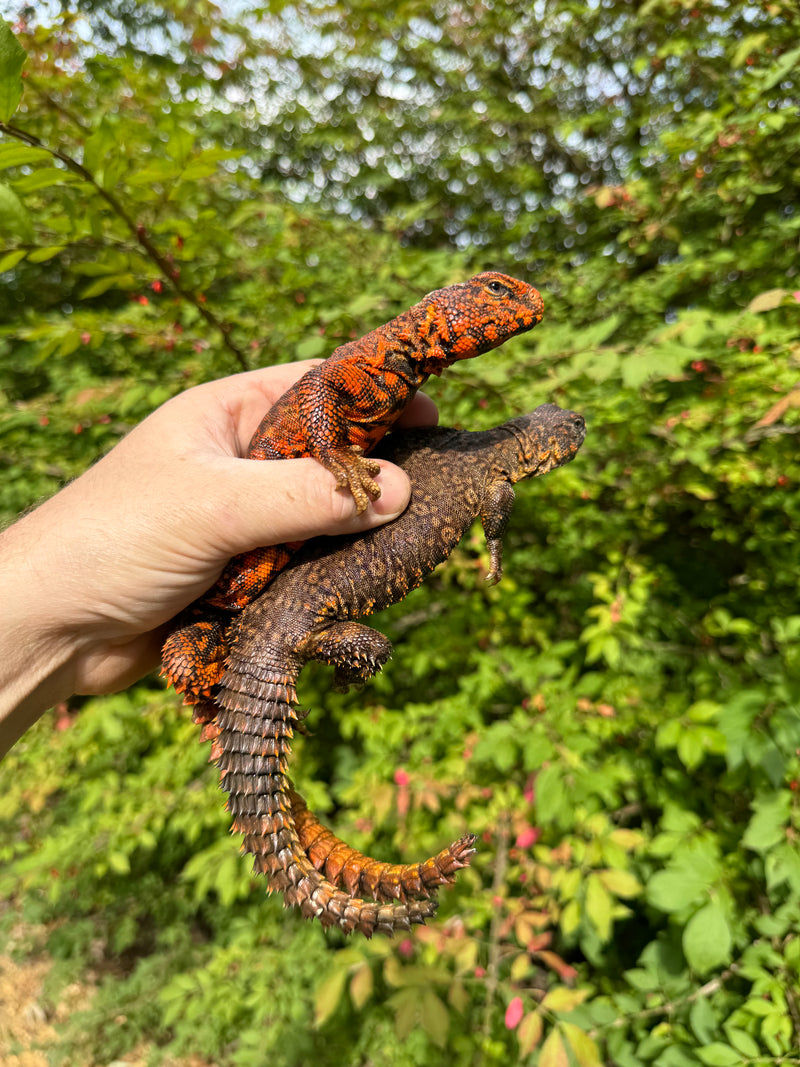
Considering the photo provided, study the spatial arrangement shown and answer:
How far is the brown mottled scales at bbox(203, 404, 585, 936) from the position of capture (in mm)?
1487

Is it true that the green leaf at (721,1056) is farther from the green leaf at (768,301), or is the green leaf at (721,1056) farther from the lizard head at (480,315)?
the green leaf at (768,301)

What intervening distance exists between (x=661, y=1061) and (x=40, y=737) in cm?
387

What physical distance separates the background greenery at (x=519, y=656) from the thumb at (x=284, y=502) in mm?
777

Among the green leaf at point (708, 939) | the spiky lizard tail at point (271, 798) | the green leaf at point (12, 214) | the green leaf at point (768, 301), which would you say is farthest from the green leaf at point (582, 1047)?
the green leaf at point (12, 214)

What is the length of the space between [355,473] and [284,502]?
222 mm

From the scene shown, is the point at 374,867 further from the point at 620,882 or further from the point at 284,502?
the point at 620,882

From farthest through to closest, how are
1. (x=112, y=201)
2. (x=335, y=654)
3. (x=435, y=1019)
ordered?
(x=435, y=1019) < (x=112, y=201) < (x=335, y=654)

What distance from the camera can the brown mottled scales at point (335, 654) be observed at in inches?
58.6

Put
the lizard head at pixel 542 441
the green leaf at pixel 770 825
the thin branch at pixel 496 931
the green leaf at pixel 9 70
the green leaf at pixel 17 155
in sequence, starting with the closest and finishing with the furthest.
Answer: the green leaf at pixel 9 70 → the green leaf at pixel 17 155 → the lizard head at pixel 542 441 → the green leaf at pixel 770 825 → the thin branch at pixel 496 931

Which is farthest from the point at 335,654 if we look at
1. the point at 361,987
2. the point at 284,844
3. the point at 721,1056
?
the point at 721,1056

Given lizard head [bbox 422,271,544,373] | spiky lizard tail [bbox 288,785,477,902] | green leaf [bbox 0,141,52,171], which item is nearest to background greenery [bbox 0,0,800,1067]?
green leaf [bbox 0,141,52,171]

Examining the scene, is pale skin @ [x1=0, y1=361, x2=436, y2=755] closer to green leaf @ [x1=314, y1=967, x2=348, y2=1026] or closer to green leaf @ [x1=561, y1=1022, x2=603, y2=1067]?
green leaf @ [x1=314, y1=967, x2=348, y2=1026]

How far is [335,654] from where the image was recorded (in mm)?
1674

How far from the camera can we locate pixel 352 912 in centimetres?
146
